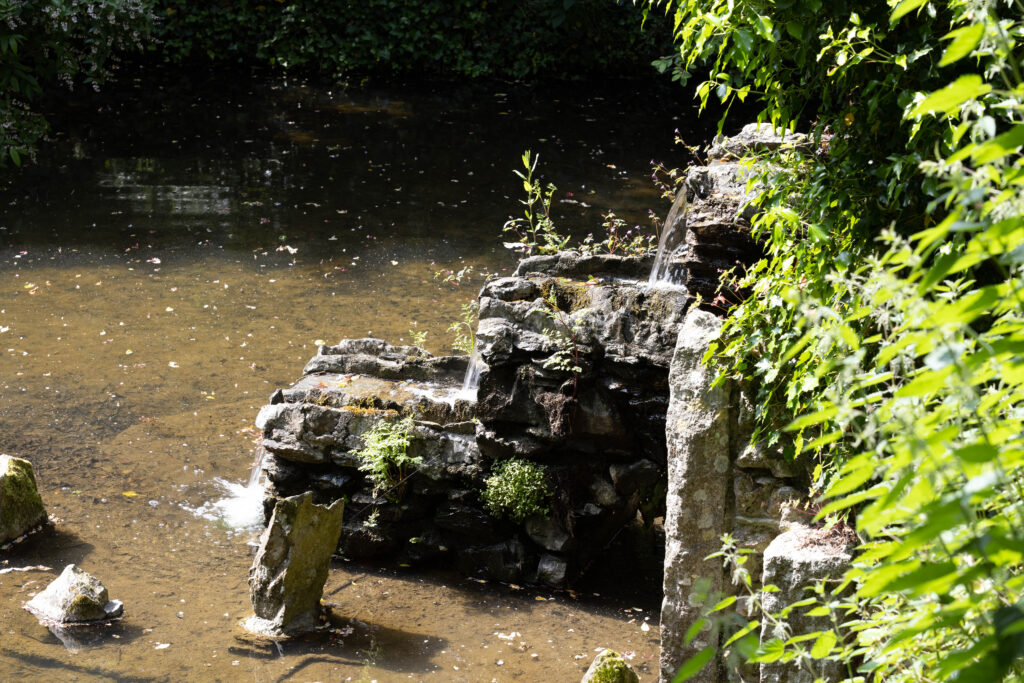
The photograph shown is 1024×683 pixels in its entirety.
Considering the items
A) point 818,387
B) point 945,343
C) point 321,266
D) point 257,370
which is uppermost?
point 945,343

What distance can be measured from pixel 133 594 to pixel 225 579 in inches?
17.6

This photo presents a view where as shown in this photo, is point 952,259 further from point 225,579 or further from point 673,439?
point 225,579

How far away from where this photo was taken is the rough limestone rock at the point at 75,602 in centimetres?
454

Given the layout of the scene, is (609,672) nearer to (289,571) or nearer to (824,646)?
(289,571)

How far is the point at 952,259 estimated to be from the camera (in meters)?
1.31

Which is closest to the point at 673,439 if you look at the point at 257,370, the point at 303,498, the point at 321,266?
the point at 303,498

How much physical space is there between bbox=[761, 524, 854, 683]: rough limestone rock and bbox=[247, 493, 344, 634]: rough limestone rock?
230 centimetres

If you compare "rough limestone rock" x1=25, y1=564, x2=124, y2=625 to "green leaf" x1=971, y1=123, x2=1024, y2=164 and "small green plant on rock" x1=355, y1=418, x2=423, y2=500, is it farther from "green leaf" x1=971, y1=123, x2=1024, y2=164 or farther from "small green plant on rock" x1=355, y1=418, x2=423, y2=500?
"green leaf" x1=971, y1=123, x2=1024, y2=164

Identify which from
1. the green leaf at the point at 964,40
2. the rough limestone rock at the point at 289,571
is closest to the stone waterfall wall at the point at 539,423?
the rough limestone rock at the point at 289,571

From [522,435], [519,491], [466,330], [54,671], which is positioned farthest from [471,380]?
[54,671]

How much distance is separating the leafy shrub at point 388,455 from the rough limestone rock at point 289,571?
56 centimetres

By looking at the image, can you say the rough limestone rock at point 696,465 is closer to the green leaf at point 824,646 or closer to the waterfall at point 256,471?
the green leaf at point 824,646

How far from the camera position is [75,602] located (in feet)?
14.9

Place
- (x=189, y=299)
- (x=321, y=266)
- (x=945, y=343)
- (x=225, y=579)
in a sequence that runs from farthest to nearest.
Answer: (x=321, y=266) < (x=189, y=299) < (x=225, y=579) < (x=945, y=343)
